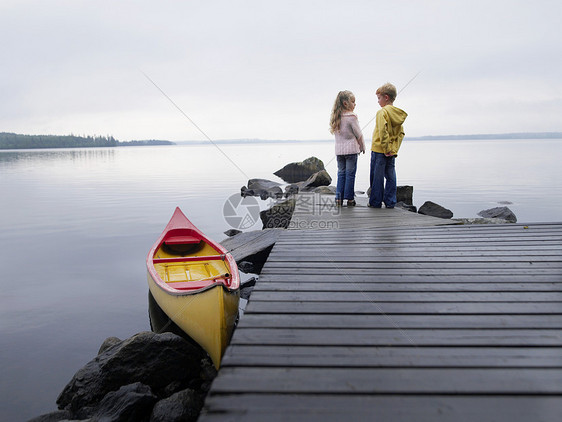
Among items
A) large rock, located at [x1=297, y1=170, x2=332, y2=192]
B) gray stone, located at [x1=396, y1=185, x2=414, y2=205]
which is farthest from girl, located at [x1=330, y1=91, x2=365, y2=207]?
large rock, located at [x1=297, y1=170, x2=332, y2=192]

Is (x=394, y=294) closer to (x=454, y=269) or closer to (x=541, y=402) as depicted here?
(x=454, y=269)

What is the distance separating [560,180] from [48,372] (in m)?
37.5

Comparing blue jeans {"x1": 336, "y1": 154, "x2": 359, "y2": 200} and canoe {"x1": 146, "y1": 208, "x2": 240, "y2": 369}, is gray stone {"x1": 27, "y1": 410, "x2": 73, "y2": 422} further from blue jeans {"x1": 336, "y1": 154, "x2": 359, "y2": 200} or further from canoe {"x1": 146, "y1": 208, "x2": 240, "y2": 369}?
blue jeans {"x1": 336, "y1": 154, "x2": 359, "y2": 200}

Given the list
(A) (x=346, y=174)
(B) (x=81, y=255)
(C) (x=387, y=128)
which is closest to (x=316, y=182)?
(B) (x=81, y=255)

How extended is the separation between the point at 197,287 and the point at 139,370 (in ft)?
4.70

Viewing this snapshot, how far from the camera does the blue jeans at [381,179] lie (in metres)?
8.21

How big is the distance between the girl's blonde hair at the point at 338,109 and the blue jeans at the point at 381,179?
3.00ft

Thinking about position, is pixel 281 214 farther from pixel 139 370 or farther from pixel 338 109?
pixel 139 370

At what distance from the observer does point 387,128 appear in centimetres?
781

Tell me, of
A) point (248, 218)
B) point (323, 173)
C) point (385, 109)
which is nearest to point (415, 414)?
point (385, 109)

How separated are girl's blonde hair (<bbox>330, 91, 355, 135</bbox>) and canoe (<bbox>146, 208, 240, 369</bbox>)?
11.1 feet

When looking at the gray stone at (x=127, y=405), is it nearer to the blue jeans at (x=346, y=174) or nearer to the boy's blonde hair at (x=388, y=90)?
the blue jeans at (x=346, y=174)

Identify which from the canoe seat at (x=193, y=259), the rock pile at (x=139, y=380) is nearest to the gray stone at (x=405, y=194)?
the canoe seat at (x=193, y=259)

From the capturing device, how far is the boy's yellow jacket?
7789mm
